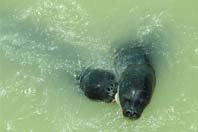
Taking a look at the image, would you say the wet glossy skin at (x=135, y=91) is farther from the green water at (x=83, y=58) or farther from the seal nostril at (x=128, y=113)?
the green water at (x=83, y=58)

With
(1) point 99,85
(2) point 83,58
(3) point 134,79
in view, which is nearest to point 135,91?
(3) point 134,79

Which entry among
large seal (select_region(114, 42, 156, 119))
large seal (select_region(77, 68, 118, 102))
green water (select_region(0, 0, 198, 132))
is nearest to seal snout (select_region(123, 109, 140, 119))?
large seal (select_region(114, 42, 156, 119))

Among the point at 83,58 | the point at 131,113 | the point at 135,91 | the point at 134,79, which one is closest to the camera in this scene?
the point at 131,113

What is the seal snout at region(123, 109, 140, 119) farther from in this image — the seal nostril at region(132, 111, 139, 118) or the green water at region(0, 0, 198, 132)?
the green water at region(0, 0, 198, 132)

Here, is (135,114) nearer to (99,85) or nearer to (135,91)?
(135,91)

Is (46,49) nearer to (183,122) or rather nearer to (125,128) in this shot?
(125,128)

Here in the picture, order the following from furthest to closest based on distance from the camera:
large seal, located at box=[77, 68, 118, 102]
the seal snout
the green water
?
1. the green water
2. large seal, located at box=[77, 68, 118, 102]
3. the seal snout

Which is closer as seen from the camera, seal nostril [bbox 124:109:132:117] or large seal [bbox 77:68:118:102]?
seal nostril [bbox 124:109:132:117]
